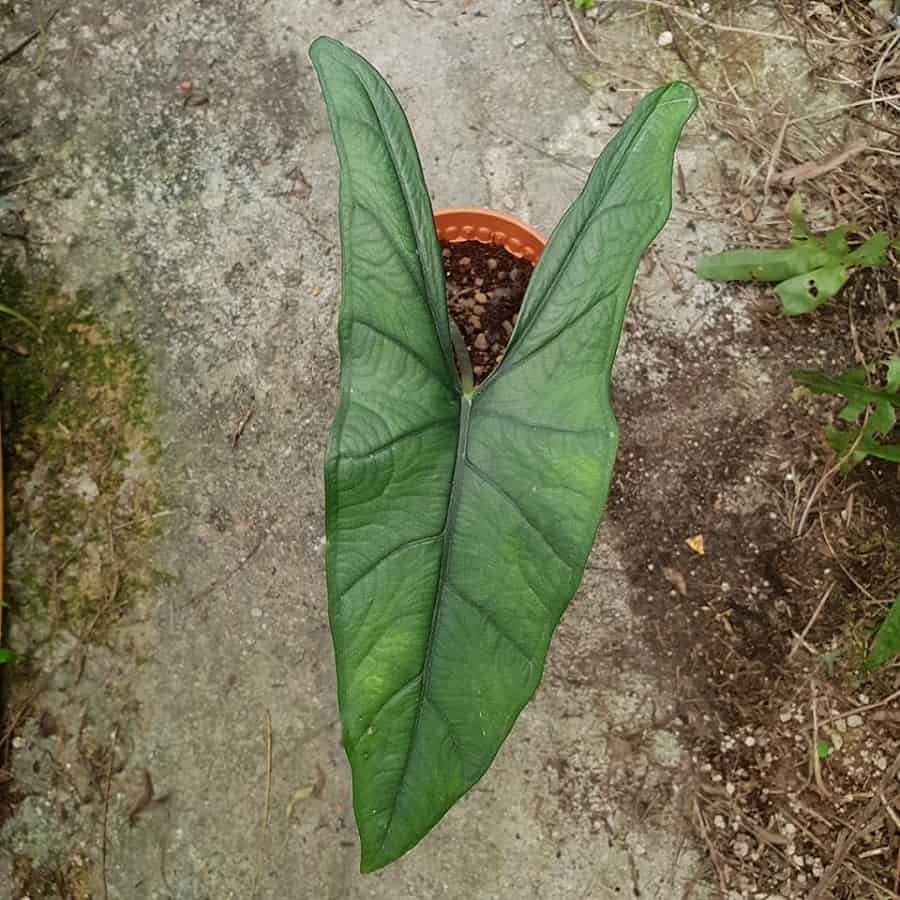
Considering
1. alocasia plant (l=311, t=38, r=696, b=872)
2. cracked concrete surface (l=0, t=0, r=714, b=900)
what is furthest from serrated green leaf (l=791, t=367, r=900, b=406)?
alocasia plant (l=311, t=38, r=696, b=872)

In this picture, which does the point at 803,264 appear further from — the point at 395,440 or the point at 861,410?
the point at 395,440

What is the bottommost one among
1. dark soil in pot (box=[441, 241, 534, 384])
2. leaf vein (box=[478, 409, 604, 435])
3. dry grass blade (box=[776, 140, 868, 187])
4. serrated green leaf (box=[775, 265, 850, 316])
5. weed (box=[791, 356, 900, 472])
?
weed (box=[791, 356, 900, 472])

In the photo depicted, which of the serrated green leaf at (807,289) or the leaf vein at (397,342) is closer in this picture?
the leaf vein at (397,342)

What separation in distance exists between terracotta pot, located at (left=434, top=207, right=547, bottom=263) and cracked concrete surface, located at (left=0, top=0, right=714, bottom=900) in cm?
30

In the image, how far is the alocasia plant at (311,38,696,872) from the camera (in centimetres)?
104

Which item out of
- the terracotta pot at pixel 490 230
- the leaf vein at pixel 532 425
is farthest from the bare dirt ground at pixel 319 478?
the leaf vein at pixel 532 425

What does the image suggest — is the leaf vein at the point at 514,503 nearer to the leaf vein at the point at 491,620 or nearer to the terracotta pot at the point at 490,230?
the leaf vein at the point at 491,620

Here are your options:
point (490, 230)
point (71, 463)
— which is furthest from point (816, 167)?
point (71, 463)

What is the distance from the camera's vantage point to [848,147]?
1.87m

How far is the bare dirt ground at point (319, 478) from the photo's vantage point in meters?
1.74

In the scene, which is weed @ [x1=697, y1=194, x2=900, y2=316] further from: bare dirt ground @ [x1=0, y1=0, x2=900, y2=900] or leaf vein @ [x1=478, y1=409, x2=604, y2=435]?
leaf vein @ [x1=478, y1=409, x2=604, y2=435]

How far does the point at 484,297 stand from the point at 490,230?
0.37 ft

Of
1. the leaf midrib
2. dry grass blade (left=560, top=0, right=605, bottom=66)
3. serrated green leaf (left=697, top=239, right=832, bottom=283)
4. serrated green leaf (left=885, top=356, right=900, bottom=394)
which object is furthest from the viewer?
dry grass blade (left=560, top=0, right=605, bottom=66)

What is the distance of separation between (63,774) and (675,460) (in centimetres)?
127
